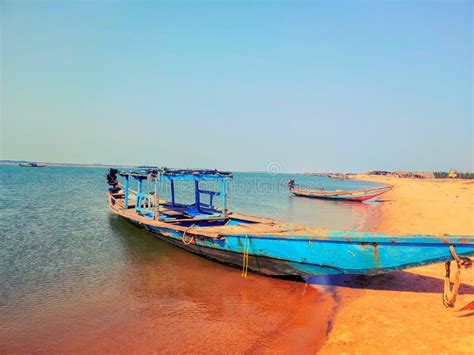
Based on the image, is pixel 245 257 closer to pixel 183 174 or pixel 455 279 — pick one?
pixel 183 174

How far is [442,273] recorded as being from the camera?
895 centimetres

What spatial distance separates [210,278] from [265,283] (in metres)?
1.72

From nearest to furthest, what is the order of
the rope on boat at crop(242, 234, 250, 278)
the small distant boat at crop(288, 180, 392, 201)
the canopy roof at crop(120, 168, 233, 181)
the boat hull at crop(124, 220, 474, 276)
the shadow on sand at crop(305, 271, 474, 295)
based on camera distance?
1. the boat hull at crop(124, 220, 474, 276)
2. the shadow on sand at crop(305, 271, 474, 295)
3. the rope on boat at crop(242, 234, 250, 278)
4. the canopy roof at crop(120, 168, 233, 181)
5. the small distant boat at crop(288, 180, 392, 201)

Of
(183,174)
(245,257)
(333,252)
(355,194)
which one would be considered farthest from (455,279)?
(355,194)

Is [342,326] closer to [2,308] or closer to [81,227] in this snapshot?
[2,308]

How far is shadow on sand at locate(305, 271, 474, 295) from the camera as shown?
25.9 ft

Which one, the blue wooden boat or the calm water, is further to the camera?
the blue wooden boat

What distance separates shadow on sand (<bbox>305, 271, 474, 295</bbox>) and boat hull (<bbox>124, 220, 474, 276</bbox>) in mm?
1281

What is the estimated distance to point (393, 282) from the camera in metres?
8.47

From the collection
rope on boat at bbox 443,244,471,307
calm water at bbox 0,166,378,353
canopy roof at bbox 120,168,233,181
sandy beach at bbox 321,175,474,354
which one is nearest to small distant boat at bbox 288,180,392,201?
canopy roof at bbox 120,168,233,181

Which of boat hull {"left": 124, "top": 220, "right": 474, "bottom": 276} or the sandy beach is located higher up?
boat hull {"left": 124, "top": 220, "right": 474, "bottom": 276}

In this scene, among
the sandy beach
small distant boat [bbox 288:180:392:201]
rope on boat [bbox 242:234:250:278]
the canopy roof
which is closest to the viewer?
the sandy beach

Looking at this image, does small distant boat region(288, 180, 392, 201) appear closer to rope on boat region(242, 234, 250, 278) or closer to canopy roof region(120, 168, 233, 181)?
canopy roof region(120, 168, 233, 181)

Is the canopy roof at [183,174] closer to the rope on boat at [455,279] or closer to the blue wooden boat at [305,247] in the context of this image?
the blue wooden boat at [305,247]
